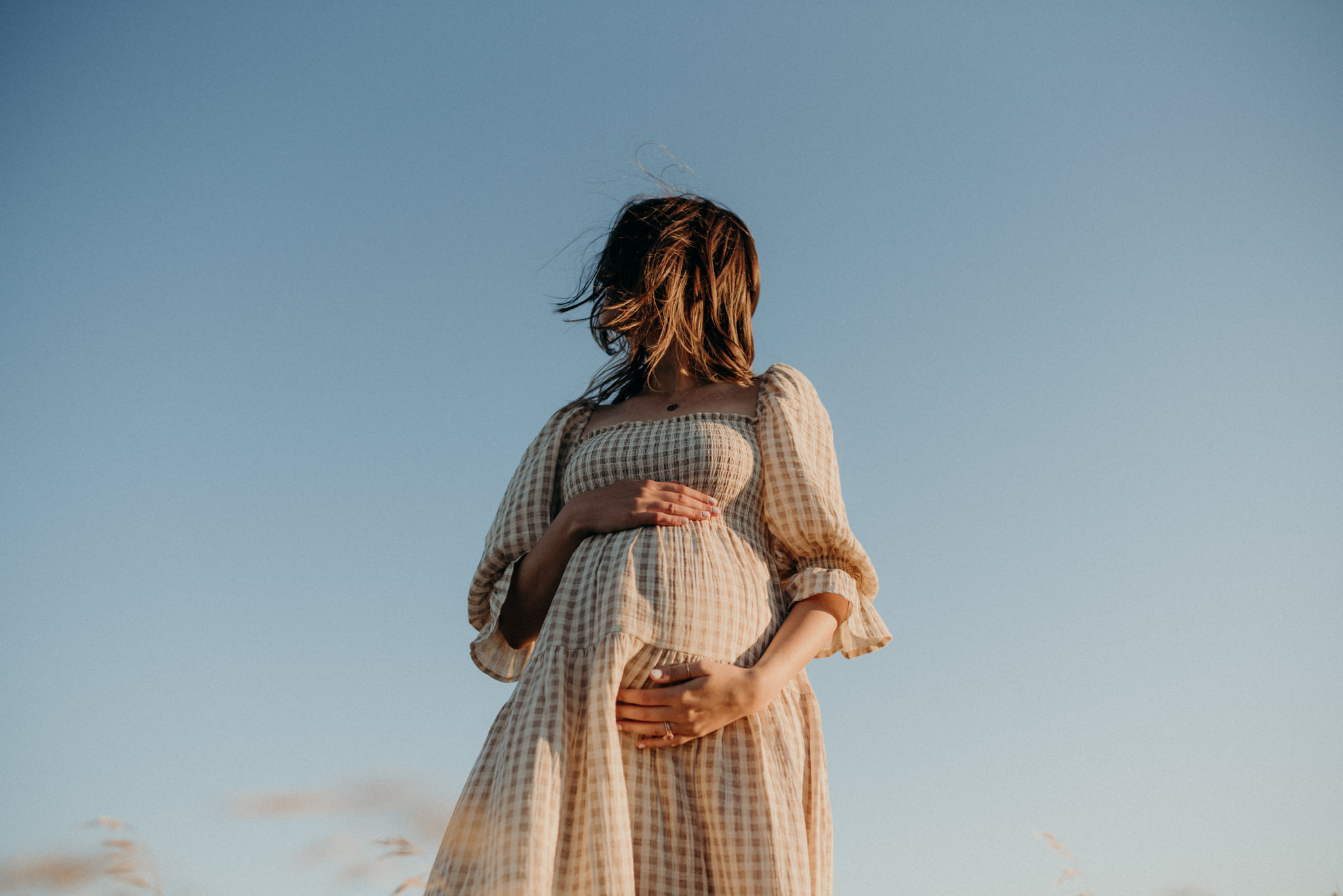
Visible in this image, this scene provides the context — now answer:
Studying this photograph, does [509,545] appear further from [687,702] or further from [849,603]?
[849,603]

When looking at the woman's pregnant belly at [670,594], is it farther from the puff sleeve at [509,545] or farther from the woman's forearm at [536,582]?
the puff sleeve at [509,545]

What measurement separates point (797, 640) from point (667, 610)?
0.32m

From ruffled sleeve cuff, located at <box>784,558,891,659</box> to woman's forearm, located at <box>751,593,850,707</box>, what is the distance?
23 mm

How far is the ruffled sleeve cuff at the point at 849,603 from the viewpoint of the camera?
7.74ft

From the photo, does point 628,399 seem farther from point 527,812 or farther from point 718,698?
point 527,812

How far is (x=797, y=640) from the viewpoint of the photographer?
2.28 meters

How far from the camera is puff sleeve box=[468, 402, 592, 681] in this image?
2.60m

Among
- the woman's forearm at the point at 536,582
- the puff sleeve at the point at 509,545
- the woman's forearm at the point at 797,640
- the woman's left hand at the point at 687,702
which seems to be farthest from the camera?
the puff sleeve at the point at 509,545

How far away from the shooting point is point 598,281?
2879 millimetres

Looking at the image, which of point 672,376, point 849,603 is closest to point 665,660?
point 849,603

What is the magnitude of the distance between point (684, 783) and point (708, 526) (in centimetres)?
61

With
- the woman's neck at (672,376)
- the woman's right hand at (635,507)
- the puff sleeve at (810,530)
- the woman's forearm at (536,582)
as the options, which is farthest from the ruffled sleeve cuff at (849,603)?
the woman's neck at (672,376)

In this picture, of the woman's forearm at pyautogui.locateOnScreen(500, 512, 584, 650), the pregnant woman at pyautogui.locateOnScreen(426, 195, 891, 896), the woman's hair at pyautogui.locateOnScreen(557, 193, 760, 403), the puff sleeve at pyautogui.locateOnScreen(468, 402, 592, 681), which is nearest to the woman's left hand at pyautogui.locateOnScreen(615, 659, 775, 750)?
the pregnant woman at pyautogui.locateOnScreen(426, 195, 891, 896)

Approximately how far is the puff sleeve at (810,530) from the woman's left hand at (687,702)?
0.35 meters
